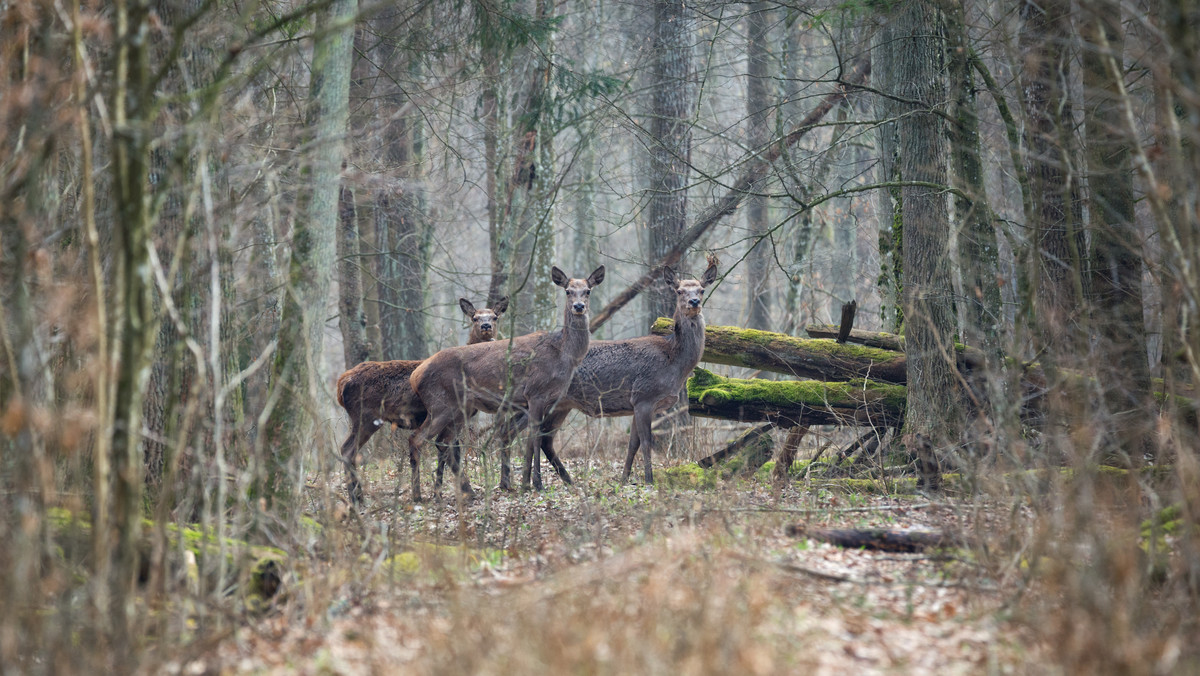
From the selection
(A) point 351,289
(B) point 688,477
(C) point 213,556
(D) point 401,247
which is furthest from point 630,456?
(D) point 401,247

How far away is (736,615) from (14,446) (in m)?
4.03

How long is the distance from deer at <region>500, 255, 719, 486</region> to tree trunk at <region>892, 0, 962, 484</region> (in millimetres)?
2668

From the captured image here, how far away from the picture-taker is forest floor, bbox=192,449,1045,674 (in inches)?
156

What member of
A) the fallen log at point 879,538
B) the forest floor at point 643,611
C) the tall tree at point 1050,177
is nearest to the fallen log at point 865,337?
the tall tree at point 1050,177

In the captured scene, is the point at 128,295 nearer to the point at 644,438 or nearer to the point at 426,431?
the point at 426,431

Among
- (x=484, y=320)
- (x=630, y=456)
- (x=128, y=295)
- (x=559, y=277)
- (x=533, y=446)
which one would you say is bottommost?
(x=630, y=456)

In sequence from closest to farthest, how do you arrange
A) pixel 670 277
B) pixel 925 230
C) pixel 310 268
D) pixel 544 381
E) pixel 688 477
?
1. pixel 310 268
2. pixel 925 230
3. pixel 688 477
4. pixel 544 381
5. pixel 670 277

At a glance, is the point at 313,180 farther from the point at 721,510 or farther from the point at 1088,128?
the point at 1088,128

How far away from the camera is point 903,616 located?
4984mm

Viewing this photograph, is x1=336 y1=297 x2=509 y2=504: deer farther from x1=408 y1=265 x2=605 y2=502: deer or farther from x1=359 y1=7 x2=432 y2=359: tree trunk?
x1=359 y1=7 x2=432 y2=359: tree trunk

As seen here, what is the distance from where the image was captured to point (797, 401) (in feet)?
34.8

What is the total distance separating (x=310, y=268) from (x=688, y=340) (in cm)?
585

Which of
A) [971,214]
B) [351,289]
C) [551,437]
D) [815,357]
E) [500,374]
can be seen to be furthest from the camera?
[351,289]

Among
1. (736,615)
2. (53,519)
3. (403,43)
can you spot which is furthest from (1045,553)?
(403,43)
